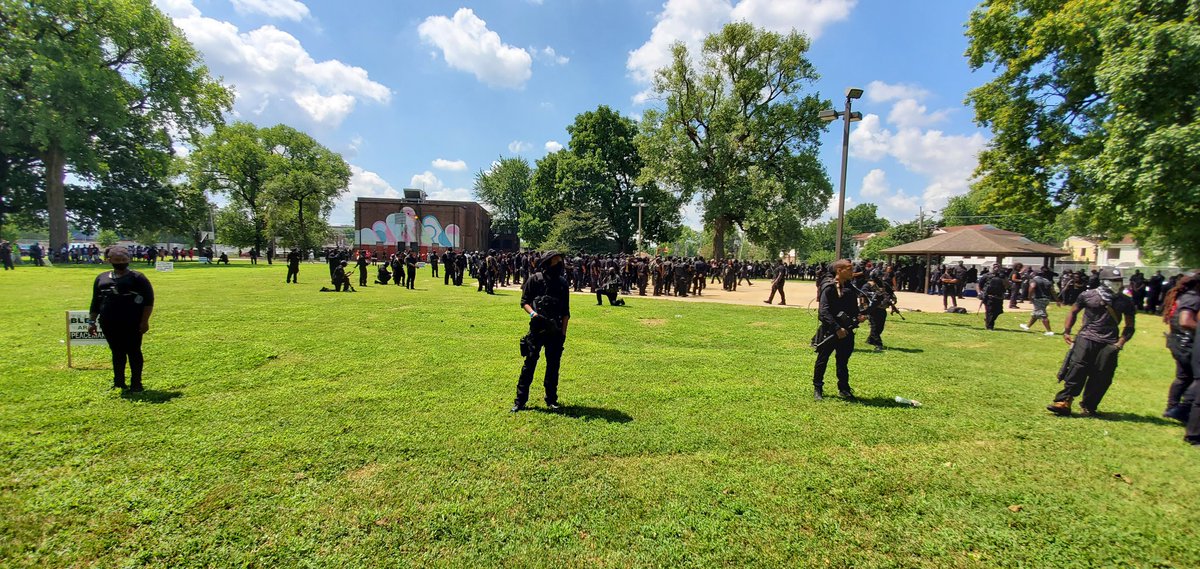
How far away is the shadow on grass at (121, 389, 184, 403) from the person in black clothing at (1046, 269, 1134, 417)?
34.7ft

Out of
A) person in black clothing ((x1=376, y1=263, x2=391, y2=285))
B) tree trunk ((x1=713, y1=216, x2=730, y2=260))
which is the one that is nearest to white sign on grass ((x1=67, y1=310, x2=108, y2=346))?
person in black clothing ((x1=376, y1=263, x2=391, y2=285))

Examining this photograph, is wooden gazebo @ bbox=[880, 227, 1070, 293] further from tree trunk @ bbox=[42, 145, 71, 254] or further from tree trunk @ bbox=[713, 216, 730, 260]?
tree trunk @ bbox=[42, 145, 71, 254]

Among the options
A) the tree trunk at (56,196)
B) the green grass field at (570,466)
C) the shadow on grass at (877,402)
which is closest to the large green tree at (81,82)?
the tree trunk at (56,196)

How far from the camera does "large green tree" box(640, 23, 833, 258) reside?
3428 cm

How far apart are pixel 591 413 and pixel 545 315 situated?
4.08 feet

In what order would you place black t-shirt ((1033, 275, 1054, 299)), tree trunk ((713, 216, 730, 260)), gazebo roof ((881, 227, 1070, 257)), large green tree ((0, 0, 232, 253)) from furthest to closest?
tree trunk ((713, 216, 730, 260))
large green tree ((0, 0, 232, 253))
gazebo roof ((881, 227, 1070, 257))
black t-shirt ((1033, 275, 1054, 299))

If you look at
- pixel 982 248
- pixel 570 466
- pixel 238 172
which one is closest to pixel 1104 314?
pixel 570 466

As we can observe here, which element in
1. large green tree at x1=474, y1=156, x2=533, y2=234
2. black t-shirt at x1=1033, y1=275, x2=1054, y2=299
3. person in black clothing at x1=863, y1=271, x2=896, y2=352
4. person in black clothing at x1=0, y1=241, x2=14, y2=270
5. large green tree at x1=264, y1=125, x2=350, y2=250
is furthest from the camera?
large green tree at x1=474, y1=156, x2=533, y2=234

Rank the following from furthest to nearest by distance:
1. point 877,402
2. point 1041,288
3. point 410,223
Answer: point 410,223
point 1041,288
point 877,402

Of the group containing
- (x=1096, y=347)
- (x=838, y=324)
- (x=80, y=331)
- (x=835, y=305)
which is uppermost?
(x=835, y=305)

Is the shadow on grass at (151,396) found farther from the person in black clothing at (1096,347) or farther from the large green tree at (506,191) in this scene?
the large green tree at (506,191)

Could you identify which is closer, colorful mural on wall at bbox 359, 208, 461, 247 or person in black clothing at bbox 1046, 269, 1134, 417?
person in black clothing at bbox 1046, 269, 1134, 417

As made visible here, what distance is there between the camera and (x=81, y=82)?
29828 millimetres

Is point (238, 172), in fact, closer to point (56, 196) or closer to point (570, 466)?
Result: point (56, 196)
